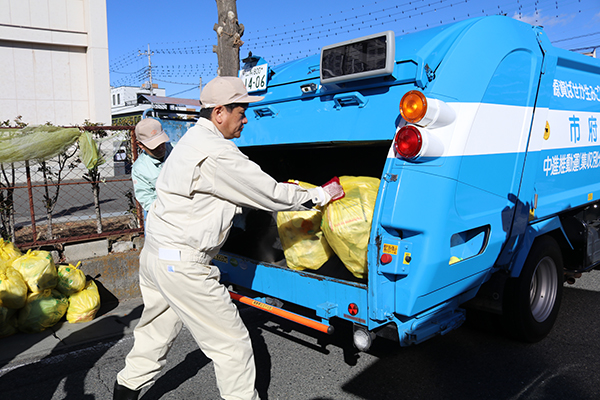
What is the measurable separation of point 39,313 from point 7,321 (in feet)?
0.79

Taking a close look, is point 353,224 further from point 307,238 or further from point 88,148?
point 88,148

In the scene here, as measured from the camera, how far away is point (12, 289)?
375 cm

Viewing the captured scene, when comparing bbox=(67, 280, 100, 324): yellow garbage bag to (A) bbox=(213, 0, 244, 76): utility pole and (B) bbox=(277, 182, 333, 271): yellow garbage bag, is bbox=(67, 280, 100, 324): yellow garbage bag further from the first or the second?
(A) bbox=(213, 0, 244, 76): utility pole

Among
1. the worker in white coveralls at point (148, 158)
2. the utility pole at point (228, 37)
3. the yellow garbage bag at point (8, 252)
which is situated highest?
the utility pole at point (228, 37)

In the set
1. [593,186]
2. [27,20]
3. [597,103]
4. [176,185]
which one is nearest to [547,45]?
[597,103]

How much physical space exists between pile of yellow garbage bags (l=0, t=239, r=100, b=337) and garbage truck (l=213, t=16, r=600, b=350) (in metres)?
1.65

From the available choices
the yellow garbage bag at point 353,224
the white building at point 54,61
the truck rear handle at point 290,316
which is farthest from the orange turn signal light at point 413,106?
the white building at point 54,61

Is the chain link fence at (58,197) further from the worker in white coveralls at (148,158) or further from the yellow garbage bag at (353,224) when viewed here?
the yellow garbage bag at (353,224)

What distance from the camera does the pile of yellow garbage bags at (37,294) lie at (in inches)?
150

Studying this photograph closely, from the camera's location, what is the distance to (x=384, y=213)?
96.3 inches

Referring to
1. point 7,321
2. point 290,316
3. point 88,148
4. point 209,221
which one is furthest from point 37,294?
point 209,221

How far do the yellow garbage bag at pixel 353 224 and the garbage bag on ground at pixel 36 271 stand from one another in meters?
2.66

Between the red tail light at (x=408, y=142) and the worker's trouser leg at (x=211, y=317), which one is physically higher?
the red tail light at (x=408, y=142)

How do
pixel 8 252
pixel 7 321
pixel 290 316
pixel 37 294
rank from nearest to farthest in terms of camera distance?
1. pixel 290 316
2. pixel 7 321
3. pixel 37 294
4. pixel 8 252
